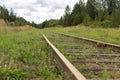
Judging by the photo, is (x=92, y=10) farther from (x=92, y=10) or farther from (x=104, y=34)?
(x=104, y=34)

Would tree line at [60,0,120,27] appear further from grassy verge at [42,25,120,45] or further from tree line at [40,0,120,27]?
grassy verge at [42,25,120,45]

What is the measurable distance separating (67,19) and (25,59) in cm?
10026

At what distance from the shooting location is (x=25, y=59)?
6039 mm

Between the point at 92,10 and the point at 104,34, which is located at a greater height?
the point at 92,10

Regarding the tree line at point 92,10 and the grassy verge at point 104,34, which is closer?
the grassy verge at point 104,34

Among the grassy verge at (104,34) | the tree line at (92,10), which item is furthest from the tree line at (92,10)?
the grassy verge at (104,34)

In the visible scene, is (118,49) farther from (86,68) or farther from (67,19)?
(67,19)

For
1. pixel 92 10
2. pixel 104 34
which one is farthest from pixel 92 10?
pixel 104 34

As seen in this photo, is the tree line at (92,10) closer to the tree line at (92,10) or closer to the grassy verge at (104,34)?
the tree line at (92,10)

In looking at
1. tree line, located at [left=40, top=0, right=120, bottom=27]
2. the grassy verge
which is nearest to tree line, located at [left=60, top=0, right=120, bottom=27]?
tree line, located at [left=40, top=0, right=120, bottom=27]

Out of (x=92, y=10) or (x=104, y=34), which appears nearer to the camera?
(x=104, y=34)

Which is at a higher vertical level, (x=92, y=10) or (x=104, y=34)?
(x=92, y=10)

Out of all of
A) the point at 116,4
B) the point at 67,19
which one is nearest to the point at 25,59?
the point at 116,4

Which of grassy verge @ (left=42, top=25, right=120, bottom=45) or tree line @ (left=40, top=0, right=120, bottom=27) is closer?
grassy verge @ (left=42, top=25, right=120, bottom=45)
